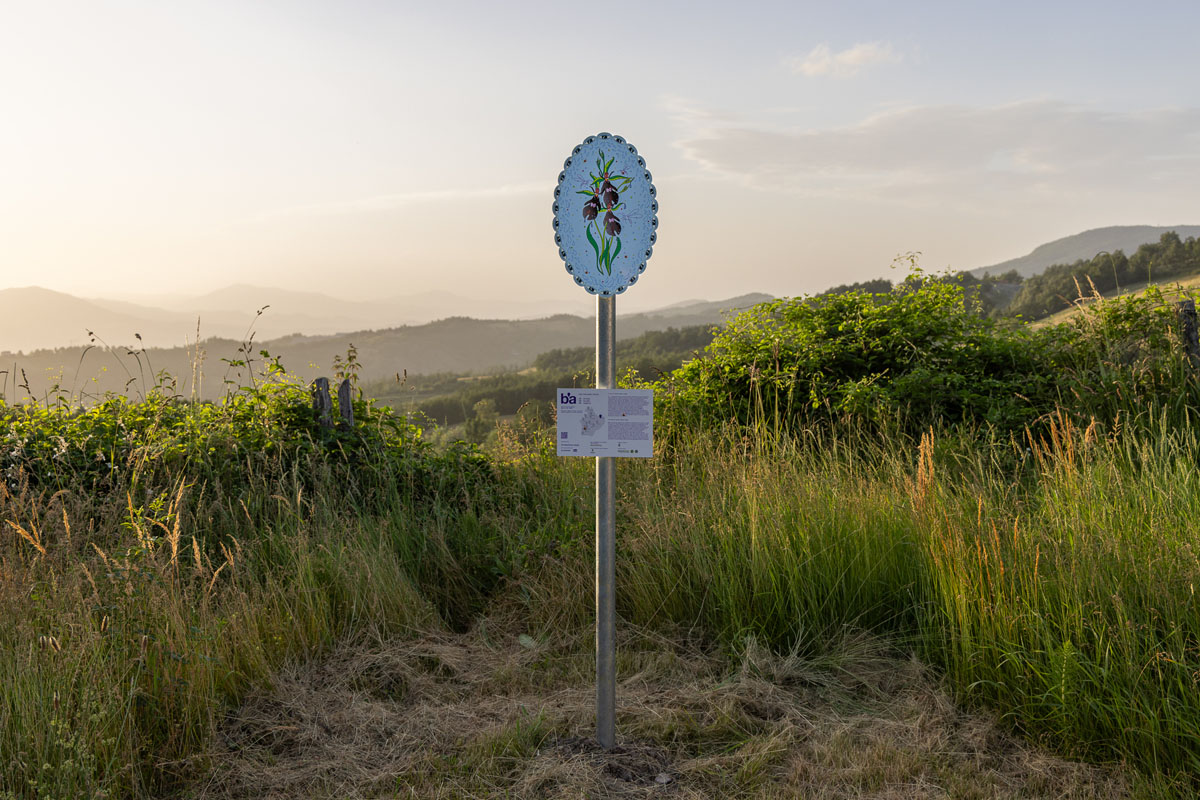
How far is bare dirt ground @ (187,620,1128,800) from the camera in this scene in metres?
3.22

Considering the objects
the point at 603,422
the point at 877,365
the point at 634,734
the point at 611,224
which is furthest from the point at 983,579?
the point at 877,365

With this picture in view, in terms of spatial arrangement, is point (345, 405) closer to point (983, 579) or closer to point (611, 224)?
point (611, 224)

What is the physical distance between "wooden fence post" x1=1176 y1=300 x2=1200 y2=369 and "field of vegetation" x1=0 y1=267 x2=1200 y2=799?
103 centimetres

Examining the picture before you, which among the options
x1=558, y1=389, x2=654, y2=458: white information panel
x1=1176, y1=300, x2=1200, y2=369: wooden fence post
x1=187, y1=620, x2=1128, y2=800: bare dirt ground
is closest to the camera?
x1=187, y1=620, x2=1128, y2=800: bare dirt ground

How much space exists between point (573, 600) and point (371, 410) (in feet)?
12.1

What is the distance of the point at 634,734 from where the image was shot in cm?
363

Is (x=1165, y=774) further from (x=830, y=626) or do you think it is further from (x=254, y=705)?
(x=254, y=705)

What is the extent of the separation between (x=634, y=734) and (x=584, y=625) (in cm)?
118

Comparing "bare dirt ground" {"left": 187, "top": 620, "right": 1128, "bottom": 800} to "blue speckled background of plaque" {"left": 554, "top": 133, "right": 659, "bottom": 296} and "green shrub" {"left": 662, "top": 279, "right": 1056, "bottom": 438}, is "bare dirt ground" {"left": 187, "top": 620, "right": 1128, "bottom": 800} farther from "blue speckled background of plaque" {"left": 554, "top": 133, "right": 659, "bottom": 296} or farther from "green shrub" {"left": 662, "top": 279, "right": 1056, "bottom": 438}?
"green shrub" {"left": 662, "top": 279, "right": 1056, "bottom": 438}

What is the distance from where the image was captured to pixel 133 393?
740 centimetres

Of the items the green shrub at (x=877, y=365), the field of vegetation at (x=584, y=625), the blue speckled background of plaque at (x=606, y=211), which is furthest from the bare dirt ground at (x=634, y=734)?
the green shrub at (x=877, y=365)

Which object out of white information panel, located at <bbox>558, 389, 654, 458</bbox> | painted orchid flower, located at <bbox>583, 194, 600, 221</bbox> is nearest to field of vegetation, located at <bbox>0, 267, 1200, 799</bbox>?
white information panel, located at <bbox>558, 389, 654, 458</bbox>

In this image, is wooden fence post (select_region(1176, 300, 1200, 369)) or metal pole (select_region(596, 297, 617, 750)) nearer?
metal pole (select_region(596, 297, 617, 750))

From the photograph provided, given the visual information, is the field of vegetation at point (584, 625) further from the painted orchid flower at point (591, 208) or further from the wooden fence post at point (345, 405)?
the painted orchid flower at point (591, 208)
